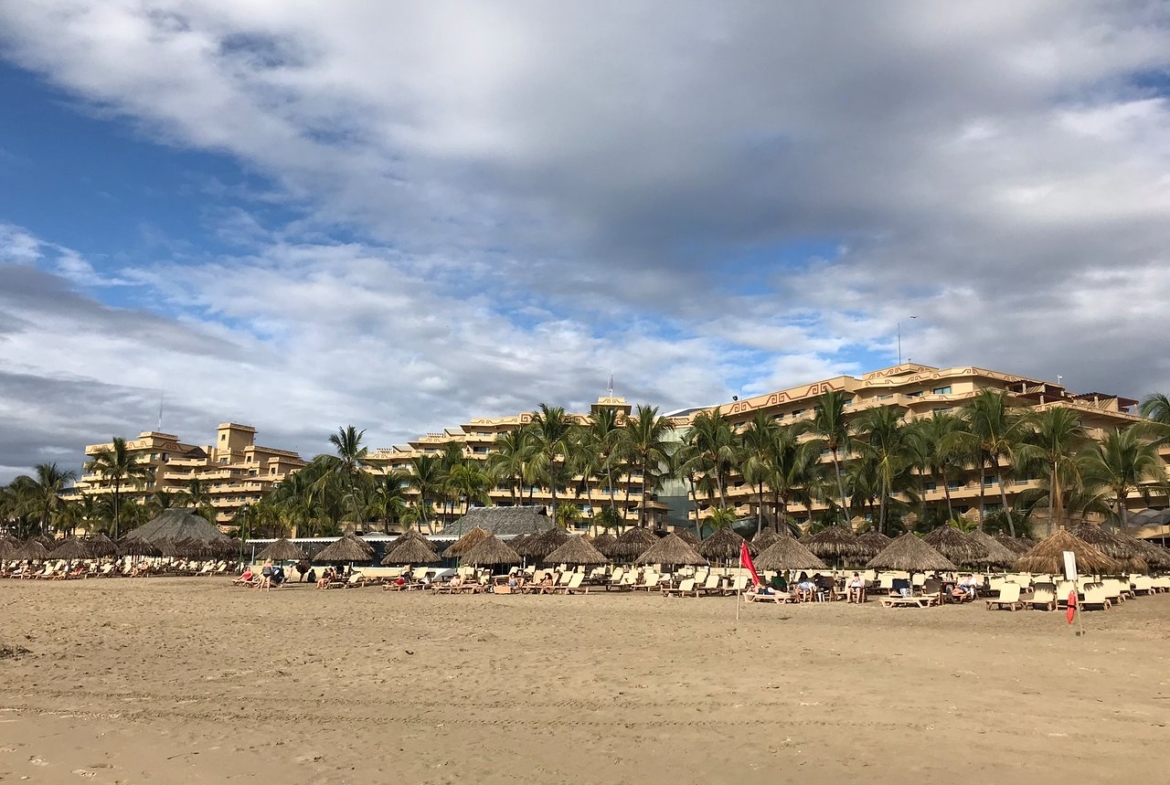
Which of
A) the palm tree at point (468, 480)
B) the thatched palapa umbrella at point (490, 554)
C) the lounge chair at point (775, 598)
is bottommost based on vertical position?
the lounge chair at point (775, 598)

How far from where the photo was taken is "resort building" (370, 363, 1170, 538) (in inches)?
1831

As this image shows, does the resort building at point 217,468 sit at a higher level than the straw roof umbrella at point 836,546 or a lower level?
higher

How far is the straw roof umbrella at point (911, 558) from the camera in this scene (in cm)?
2336

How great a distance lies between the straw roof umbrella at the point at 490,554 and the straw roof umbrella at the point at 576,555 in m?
1.40

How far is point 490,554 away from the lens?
30062 millimetres

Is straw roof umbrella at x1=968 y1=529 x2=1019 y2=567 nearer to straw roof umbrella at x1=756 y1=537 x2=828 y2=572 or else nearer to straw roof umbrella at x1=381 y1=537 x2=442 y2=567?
straw roof umbrella at x1=756 y1=537 x2=828 y2=572

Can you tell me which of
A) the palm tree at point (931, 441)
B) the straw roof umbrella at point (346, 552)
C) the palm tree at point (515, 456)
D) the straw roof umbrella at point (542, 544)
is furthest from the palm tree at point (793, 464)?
the straw roof umbrella at point (346, 552)

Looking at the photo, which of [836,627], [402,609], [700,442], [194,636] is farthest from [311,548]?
[836,627]

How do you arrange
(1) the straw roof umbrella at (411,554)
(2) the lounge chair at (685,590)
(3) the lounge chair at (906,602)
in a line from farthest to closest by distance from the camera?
(1) the straw roof umbrella at (411,554) < (2) the lounge chair at (685,590) < (3) the lounge chair at (906,602)

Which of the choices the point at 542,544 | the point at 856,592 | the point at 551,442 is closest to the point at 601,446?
the point at 551,442

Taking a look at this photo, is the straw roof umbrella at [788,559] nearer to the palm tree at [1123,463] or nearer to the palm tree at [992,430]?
the palm tree at [992,430]

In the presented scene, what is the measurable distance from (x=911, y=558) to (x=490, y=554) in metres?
13.9

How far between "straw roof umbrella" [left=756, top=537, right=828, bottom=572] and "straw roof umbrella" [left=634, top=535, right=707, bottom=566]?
2993 mm

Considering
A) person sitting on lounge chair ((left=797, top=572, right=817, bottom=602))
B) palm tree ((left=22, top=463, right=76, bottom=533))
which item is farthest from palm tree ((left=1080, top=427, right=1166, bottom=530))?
palm tree ((left=22, top=463, right=76, bottom=533))
